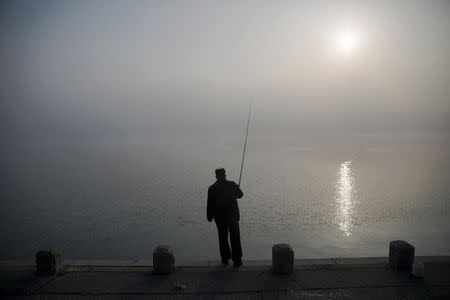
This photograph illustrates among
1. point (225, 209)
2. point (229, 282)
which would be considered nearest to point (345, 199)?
point (225, 209)

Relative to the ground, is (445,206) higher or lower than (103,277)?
lower

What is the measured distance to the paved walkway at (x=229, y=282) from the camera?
5.82 meters

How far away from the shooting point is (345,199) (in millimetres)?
36625

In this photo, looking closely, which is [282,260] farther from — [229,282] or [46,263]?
[46,263]

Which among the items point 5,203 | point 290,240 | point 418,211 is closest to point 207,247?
point 290,240

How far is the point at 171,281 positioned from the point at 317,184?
4000 centimetres

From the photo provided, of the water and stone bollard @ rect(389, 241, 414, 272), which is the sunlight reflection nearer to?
the water

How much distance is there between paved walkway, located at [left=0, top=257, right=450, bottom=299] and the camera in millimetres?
5824

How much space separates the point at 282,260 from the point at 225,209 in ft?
4.83

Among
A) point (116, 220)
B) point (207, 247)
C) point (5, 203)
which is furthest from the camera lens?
point (5, 203)

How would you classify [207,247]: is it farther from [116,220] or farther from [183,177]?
[183,177]

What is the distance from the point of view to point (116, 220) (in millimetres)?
28812

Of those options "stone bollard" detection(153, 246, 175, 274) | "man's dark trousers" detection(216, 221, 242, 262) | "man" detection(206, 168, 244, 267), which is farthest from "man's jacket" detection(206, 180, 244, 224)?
"stone bollard" detection(153, 246, 175, 274)

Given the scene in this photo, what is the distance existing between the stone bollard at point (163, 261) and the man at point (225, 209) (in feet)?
3.39
